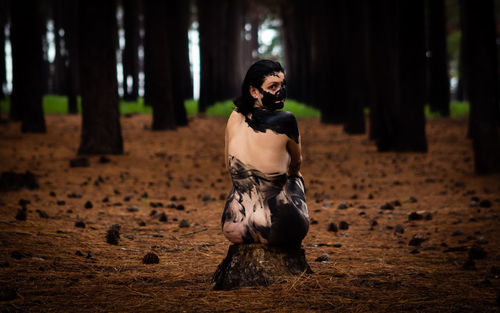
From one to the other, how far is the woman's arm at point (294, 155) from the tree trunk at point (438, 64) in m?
22.2

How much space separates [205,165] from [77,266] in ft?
27.4

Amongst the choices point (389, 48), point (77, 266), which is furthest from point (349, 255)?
point (389, 48)

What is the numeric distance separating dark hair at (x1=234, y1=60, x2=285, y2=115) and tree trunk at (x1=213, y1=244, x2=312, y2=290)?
1.02 meters

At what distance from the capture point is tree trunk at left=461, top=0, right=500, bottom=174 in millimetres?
9953

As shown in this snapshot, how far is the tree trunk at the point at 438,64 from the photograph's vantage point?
24.8 metres

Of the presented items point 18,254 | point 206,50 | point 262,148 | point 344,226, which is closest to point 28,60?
point 206,50

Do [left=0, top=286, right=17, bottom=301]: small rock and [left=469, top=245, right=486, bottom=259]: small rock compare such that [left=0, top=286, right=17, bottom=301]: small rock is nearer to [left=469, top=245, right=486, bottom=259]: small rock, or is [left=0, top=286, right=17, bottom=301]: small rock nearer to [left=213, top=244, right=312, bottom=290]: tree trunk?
[left=213, top=244, right=312, bottom=290]: tree trunk

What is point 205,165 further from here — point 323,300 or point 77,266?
point 323,300

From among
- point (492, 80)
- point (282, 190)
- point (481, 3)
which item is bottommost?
point (282, 190)

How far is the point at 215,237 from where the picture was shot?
254 inches

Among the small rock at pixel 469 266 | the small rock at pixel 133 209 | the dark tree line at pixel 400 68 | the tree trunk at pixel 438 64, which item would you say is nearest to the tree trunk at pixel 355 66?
the dark tree line at pixel 400 68

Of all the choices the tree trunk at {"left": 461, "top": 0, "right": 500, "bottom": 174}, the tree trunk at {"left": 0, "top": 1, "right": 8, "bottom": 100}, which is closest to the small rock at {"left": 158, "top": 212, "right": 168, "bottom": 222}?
the tree trunk at {"left": 461, "top": 0, "right": 500, "bottom": 174}

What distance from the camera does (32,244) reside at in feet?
17.6

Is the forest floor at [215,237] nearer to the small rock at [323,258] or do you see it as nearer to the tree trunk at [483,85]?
the small rock at [323,258]
